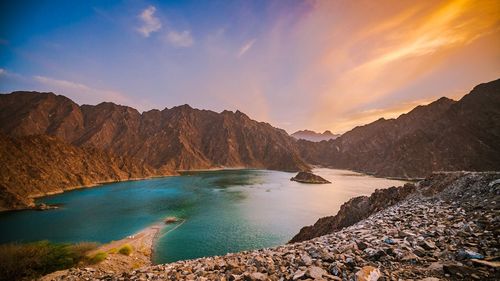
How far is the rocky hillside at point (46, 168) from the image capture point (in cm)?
7984

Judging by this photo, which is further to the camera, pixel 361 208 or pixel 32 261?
pixel 361 208

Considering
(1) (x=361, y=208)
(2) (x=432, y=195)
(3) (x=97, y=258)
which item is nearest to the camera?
(2) (x=432, y=195)

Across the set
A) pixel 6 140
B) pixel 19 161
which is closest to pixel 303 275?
pixel 19 161

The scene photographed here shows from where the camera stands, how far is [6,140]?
10288 centimetres

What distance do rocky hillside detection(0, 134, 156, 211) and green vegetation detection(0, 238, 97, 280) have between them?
61991mm

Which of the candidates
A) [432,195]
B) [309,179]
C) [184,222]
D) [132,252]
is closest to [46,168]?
[184,222]

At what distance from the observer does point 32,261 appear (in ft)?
68.2

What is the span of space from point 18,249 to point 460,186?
38097 mm

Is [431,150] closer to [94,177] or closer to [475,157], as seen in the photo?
[475,157]

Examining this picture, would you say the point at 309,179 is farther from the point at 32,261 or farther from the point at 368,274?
the point at 368,274

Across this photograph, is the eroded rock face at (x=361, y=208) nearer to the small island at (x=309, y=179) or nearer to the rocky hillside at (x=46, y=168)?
the rocky hillside at (x=46, y=168)

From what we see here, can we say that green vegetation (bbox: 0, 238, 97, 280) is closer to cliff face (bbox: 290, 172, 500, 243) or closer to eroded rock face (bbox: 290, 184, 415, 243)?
cliff face (bbox: 290, 172, 500, 243)

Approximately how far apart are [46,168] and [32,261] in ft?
365

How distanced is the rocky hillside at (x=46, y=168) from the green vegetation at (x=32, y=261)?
61991 millimetres
